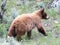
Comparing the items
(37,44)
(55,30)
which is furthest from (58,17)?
(37,44)

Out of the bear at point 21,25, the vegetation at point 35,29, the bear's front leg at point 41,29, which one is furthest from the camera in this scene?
the bear's front leg at point 41,29

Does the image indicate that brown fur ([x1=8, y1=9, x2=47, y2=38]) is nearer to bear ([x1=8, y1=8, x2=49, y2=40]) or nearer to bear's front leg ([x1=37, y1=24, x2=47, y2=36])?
bear ([x1=8, y1=8, x2=49, y2=40])

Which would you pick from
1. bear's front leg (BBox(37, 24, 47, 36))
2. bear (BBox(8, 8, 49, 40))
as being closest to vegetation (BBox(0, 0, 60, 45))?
bear's front leg (BBox(37, 24, 47, 36))

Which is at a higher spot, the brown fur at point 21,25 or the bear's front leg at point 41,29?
the brown fur at point 21,25

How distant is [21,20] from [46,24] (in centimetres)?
293

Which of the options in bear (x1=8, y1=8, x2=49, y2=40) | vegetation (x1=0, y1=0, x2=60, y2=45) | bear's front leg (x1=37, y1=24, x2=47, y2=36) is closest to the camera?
vegetation (x1=0, y1=0, x2=60, y2=45)

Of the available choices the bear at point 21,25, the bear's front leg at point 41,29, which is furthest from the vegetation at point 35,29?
the bear at point 21,25

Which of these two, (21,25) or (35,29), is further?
(35,29)

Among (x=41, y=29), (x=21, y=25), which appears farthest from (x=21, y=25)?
(x=41, y=29)

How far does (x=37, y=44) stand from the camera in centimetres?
892

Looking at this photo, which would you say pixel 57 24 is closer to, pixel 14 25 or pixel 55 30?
pixel 55 30

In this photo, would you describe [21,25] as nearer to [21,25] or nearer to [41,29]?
[21,25]

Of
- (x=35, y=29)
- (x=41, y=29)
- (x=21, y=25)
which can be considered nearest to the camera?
(x=21, y=25)

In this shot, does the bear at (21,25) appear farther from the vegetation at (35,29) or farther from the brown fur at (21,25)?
the vegetation at (35,29)
